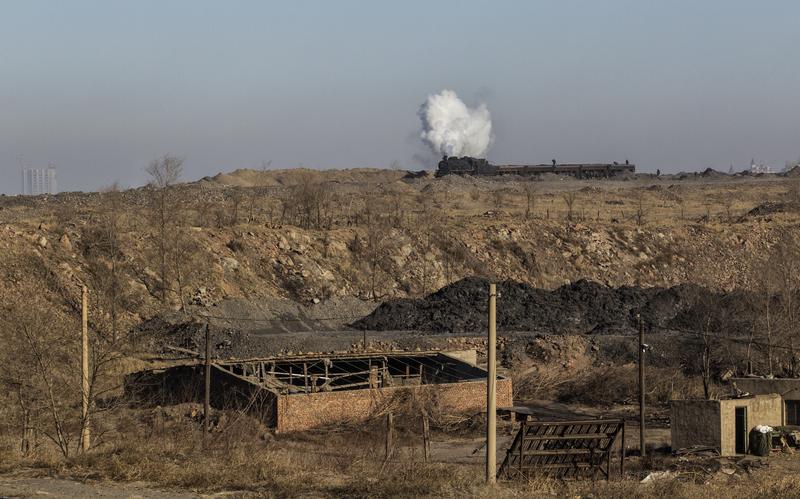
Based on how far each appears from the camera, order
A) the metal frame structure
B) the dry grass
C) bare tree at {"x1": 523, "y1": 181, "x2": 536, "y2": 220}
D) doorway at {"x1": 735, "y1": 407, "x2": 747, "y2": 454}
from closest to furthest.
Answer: the dry grass, the metal frame structure, doorway at {"x1": 735, "y1": 407, "x2": 747, "y2": 454}, bare tree at {"x1": 523, "y1": 181, "x2": 536, "y2": 220}

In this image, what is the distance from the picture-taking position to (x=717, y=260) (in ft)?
209

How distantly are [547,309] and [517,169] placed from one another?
64.4m

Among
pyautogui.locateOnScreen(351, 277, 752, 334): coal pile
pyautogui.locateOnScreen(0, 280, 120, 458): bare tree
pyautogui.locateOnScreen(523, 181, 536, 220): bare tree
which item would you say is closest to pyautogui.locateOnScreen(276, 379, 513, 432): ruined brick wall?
pyautogui.locateOnScreen(0, 280, 120, 458): bare tree

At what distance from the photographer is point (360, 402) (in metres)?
28.8

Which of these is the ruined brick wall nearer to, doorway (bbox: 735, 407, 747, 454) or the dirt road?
Answer: doorway (bbox: 735, 407, 747, 454)

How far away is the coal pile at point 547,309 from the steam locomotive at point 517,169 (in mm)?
56883

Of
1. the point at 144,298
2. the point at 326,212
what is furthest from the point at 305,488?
the point at 326,212

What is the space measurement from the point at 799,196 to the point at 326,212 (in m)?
38.8

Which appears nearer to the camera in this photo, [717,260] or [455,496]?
[455,496]

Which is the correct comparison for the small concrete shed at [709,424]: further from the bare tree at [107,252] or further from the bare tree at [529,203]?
the bare tree at [529,203]

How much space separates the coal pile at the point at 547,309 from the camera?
152ft

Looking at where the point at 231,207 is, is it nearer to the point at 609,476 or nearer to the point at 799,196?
the point at 799,196

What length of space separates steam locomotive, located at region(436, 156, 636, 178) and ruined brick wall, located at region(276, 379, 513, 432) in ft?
255

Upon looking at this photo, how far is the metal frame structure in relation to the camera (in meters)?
19.4
